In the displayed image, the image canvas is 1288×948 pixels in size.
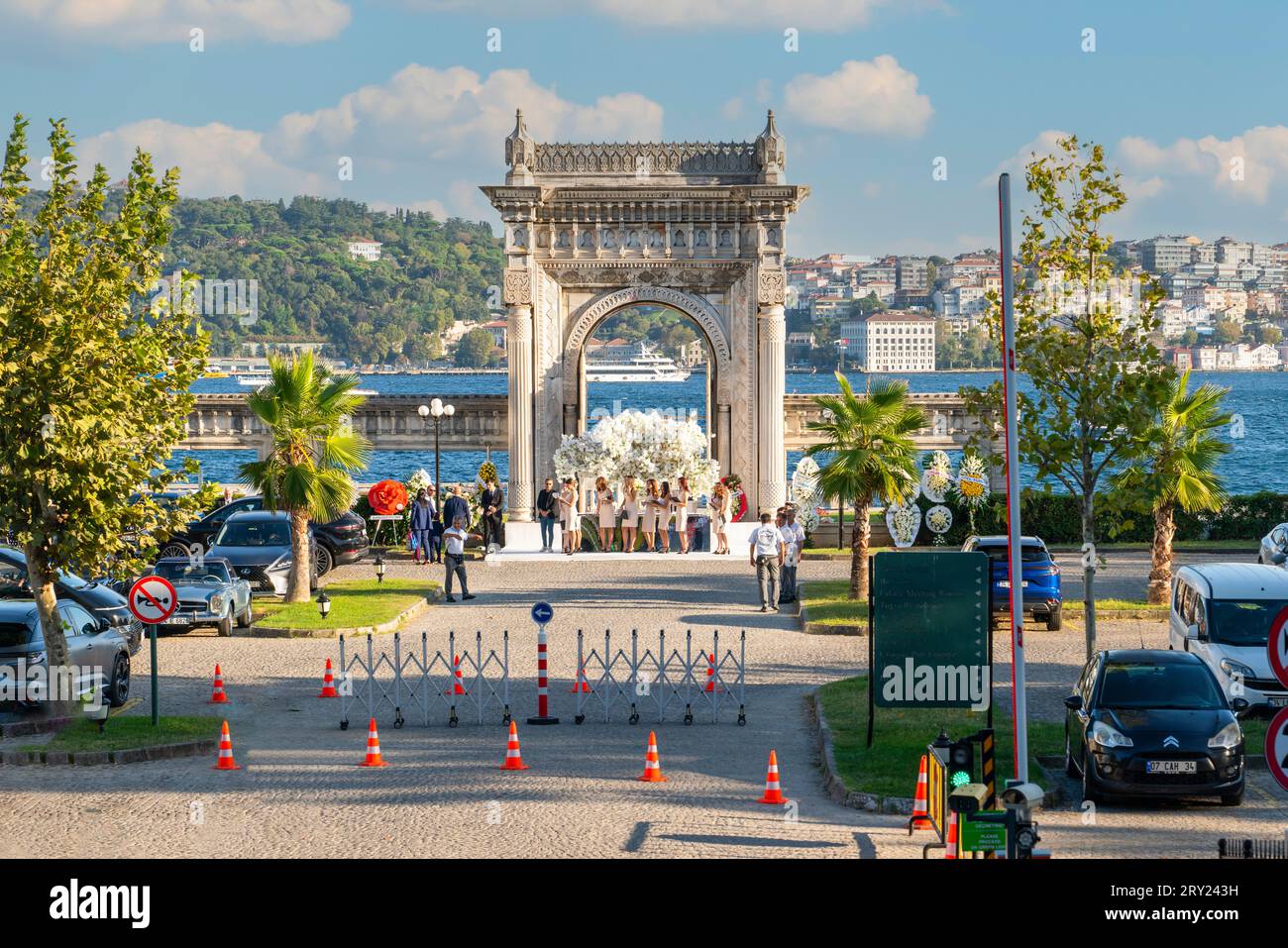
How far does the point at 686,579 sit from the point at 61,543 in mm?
17206

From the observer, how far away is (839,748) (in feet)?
60.3

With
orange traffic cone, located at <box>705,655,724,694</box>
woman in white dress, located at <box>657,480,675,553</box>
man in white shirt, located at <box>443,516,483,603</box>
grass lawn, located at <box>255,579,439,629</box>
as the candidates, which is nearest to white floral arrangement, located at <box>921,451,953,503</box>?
woman in white dress, located at <box>657,480,675,553</box>

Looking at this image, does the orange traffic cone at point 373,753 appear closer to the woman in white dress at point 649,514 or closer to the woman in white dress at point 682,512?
the woman in white dress at point 649,514

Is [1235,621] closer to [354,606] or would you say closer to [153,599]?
[153,599]

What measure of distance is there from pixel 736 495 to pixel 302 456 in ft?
45.5

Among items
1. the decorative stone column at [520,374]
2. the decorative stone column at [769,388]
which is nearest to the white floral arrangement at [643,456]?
the decorative stone column at [520,374]

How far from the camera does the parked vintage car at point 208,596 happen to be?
93.5ft

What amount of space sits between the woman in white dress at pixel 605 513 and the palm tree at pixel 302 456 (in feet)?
28.4

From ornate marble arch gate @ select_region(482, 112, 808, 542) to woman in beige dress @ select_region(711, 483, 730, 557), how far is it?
235 centimetres

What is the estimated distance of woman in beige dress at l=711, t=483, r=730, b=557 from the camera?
40.2m

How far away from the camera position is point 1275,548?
34.3 meters

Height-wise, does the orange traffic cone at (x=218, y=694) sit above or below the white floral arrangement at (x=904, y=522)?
below
